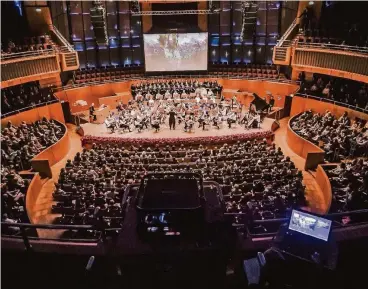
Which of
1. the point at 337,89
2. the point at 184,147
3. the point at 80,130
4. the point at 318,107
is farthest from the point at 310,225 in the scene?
the point at 337,89

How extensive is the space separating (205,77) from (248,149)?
1135cm

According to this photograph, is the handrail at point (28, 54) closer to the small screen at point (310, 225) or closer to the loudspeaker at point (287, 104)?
the loudspeaker at point (287, 104)

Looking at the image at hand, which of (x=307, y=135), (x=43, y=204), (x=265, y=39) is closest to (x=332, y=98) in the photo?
(x=307, y=135)

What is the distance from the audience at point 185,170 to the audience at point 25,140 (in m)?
2.33

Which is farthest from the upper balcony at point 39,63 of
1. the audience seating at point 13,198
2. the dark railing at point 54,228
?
the dark railing at point 54,228

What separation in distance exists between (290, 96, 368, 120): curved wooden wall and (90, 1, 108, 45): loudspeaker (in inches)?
490

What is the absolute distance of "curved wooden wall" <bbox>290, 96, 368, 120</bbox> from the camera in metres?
18.0

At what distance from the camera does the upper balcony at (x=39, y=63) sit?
19.2m

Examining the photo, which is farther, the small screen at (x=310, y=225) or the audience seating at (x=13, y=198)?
the audience seating at (x=13, y=198)

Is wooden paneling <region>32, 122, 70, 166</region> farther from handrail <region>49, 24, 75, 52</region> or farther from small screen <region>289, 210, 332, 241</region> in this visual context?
small screen <region>289, 210, 332, 241</region>

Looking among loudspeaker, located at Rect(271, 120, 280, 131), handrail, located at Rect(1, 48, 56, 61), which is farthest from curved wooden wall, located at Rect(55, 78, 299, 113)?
loudspeaker, located at Rect(271, 120, 280, 131)

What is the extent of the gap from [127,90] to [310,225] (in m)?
22.0

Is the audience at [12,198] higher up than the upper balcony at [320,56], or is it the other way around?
the upper balcony at [320,56]

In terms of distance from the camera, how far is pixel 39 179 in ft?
46.8
